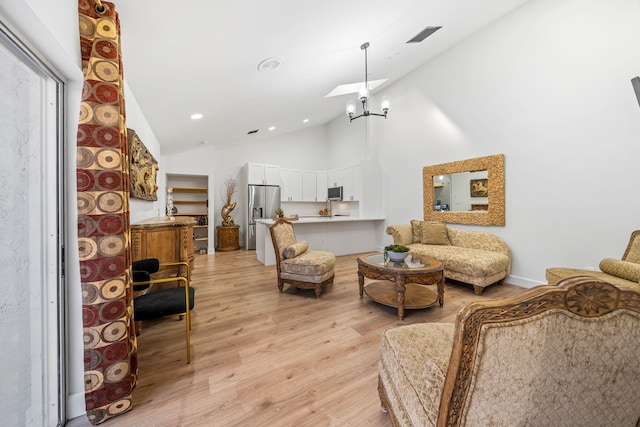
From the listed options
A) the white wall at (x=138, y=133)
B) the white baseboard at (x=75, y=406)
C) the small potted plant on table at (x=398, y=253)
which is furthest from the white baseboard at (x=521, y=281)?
the white wall at (x=138, y=133)

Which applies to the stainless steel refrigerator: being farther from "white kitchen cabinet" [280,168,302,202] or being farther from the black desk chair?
the black desk chair

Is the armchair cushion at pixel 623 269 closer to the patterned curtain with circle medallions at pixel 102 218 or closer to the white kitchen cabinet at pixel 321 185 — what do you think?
the patterned curtain with circle medallions at pixel 102 218

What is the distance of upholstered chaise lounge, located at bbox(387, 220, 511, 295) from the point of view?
3.17 meters

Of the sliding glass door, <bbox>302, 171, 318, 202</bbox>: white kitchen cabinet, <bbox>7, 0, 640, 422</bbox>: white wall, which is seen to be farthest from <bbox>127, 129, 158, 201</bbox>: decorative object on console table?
<bbox>302, 171, 318, 202</bbox>: white kitchen cabinet

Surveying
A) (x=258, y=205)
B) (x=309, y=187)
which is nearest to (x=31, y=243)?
(x=258, y=205)

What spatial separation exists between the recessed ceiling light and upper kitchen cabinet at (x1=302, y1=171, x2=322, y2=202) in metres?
4.26

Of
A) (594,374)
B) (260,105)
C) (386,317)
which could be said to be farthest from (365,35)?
(594,374)

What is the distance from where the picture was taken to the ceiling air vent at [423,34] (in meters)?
3.51

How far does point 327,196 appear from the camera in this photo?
7.23 m

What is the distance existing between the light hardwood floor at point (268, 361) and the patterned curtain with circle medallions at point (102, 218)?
0.76 ft

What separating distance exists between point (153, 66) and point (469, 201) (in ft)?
15.1

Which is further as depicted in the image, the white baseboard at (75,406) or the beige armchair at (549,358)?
the white baseboard at (75,406)

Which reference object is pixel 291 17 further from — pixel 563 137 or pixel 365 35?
pixel 563 137

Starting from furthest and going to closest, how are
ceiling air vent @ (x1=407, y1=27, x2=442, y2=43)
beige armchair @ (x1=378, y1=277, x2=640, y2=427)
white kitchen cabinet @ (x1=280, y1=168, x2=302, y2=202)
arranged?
white kitchen cabinet @ (x1=280, y1=168, x2=302, y2=202)
ceiling air vent @ (x1=407, y1=27, x2=442, y2=43)
beige armchair @ (x1=378, y1=277, x2=640, y2=427)
